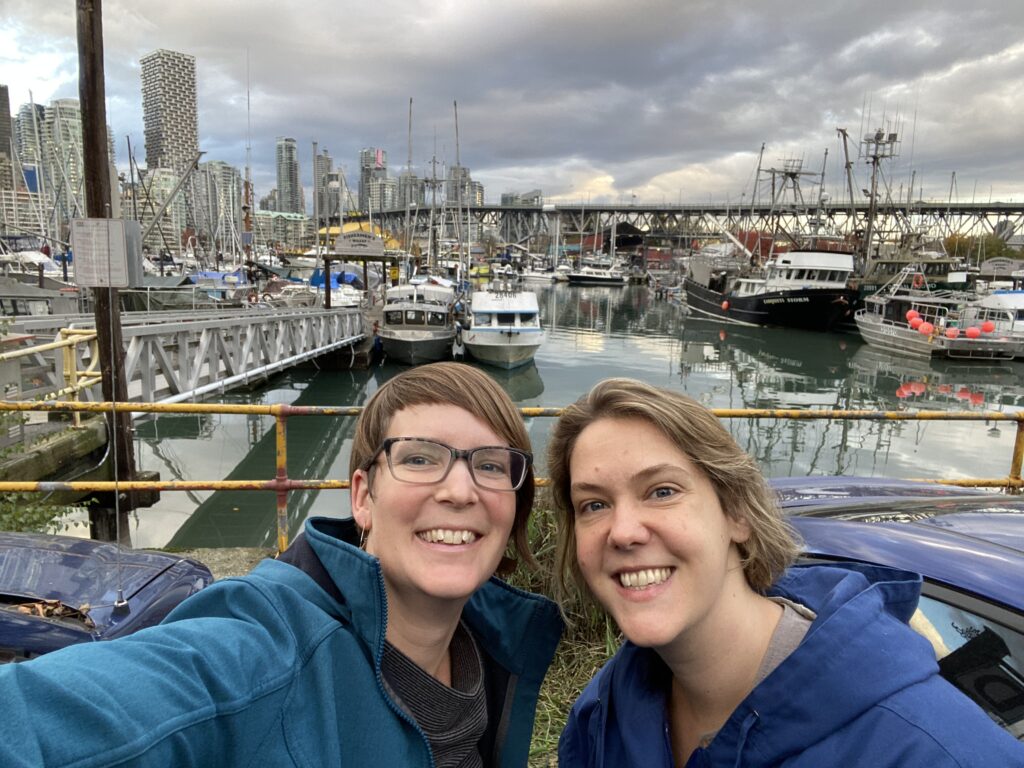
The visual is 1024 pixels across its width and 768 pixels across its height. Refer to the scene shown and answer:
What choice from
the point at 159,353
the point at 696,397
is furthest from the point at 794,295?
the point at 159,353

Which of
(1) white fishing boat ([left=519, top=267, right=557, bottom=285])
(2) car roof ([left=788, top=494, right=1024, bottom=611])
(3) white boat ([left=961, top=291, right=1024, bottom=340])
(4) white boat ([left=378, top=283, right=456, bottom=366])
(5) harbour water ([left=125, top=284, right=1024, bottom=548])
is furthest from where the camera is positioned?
(1) white fishing boat ([left=519, top=267, right=557, bottom=285])

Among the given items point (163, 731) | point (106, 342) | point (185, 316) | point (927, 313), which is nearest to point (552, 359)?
point (185, 316)

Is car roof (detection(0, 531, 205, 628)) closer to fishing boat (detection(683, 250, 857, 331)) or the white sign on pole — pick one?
the white sign on pole

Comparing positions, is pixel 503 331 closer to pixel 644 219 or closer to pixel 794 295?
pixel 794 295

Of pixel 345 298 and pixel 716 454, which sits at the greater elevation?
pixel 716 454

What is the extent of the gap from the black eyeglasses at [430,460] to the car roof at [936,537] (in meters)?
1.12

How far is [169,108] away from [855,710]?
61991mm

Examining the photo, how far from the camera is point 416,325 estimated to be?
88.8 feet

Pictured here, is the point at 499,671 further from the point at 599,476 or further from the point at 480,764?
the point at 599,476

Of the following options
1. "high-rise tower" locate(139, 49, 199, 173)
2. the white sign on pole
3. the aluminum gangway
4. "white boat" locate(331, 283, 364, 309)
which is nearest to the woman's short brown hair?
the white sign on pole

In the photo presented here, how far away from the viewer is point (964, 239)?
313ft

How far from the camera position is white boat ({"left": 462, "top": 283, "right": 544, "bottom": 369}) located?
1008 inches

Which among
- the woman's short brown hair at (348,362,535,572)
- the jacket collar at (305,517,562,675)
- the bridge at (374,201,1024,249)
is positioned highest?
the bridge at (374,201,1024,249)

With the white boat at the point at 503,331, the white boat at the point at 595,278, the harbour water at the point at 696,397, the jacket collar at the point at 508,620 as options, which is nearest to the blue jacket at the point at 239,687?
the jacket collar at the point at 508,620
